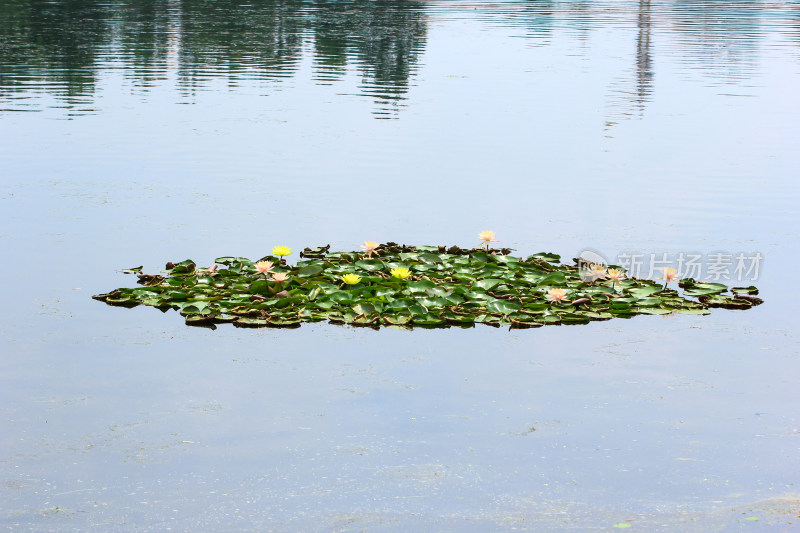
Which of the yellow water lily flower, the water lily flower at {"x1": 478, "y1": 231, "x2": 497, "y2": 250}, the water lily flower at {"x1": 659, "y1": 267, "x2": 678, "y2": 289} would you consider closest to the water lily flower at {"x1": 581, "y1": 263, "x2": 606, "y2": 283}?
the water lily flower at {"x1": 659, "y1": 267, "x2": 678, "y2": 289}

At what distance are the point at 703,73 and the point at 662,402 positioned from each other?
18.8 m

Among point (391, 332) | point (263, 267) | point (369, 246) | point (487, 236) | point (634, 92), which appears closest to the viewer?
point (391, 332)

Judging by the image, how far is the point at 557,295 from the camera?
7.43 m

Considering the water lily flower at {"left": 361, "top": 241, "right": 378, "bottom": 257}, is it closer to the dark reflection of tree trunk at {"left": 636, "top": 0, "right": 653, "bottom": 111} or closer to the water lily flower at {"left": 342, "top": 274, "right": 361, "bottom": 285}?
the water lily flower at {"left": 342, "top": 274, "right": 361, "bottom": 285}

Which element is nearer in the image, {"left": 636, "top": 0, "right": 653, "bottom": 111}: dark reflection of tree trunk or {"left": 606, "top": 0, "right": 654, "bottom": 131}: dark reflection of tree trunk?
{"left": 606, "top": 0, "right": 654, "bottom": 131}: dark reflection of tree trunk

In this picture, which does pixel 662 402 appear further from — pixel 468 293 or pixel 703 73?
pixel 703 73

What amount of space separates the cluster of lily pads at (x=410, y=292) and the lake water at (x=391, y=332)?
0.60ft

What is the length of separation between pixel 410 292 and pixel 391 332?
684mm

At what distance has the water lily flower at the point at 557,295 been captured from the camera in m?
7.43

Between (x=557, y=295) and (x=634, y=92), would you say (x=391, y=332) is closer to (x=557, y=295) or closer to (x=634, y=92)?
(x=557, y=295)

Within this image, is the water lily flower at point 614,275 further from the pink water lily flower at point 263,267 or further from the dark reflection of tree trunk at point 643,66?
the dark reflection of tree trunk at point 643,66

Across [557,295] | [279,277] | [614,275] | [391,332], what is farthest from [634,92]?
[391,332]

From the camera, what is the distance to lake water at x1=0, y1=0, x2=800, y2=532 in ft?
15.8

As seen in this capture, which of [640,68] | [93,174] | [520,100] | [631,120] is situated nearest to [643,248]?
[93,174]
